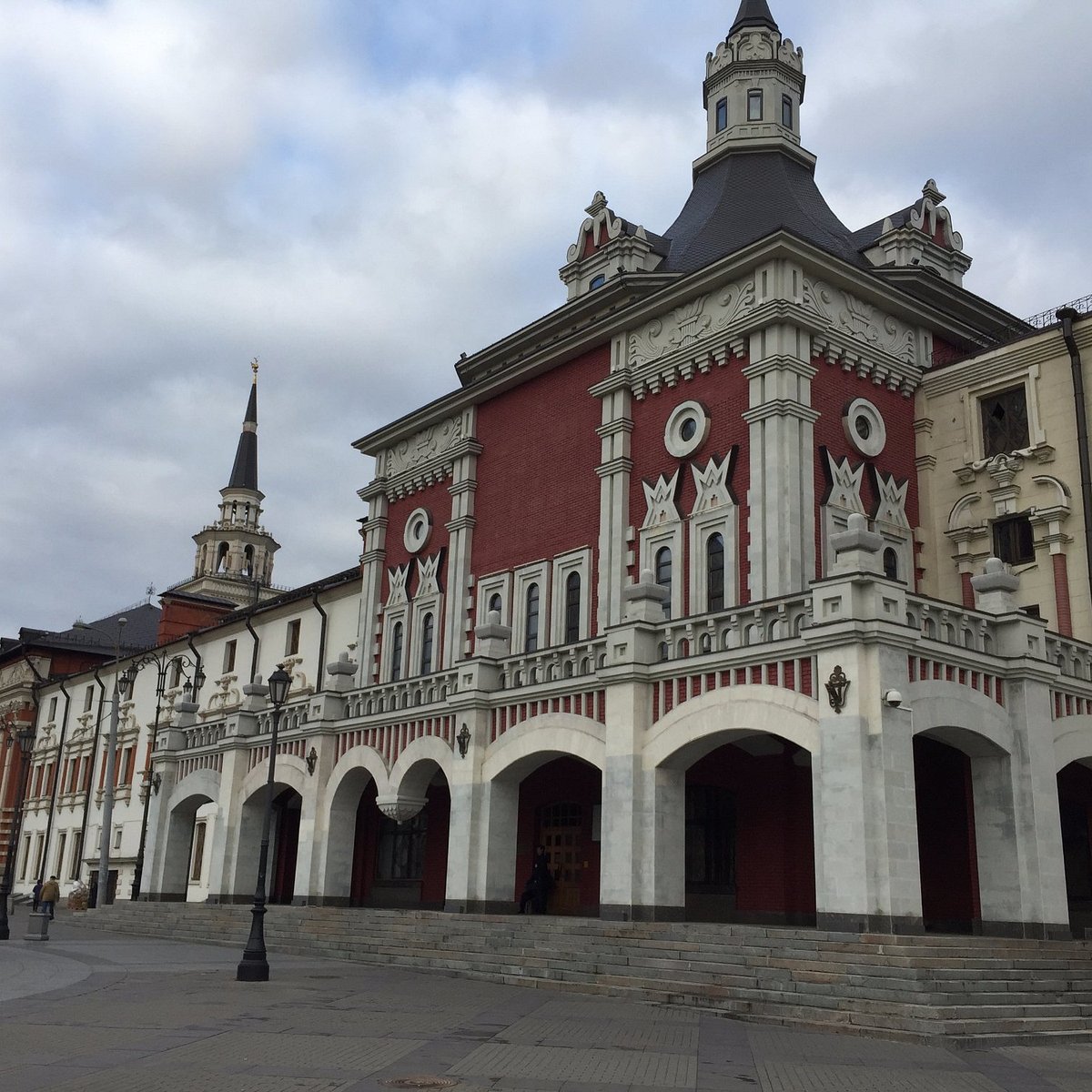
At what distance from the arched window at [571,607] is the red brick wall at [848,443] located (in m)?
6.12

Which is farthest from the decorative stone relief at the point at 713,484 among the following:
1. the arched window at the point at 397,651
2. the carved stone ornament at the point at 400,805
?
the arched window at the point at 397,651

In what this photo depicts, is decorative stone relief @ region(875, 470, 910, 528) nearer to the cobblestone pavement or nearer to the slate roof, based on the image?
the slate roof

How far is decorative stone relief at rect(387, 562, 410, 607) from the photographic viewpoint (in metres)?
33.2

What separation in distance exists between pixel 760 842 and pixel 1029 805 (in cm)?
529

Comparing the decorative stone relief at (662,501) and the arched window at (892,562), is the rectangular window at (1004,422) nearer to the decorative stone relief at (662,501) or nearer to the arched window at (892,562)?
the arched window at (892,562)

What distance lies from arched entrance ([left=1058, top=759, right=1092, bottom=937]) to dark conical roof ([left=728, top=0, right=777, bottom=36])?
2277cm

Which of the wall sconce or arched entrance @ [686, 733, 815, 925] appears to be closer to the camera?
the wall sconce

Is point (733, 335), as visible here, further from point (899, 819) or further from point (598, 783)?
point (899, 819)

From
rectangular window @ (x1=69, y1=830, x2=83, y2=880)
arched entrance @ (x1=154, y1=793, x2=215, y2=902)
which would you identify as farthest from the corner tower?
arched entrance @ (x1=154, y1=793, x2=215, y2=902)

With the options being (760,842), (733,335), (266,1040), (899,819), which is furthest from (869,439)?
(266,1040)

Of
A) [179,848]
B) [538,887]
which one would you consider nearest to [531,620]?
[538,887]

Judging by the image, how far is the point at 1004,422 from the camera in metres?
25.8

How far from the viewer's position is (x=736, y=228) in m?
30.1

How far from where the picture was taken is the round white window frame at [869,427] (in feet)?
82.2
